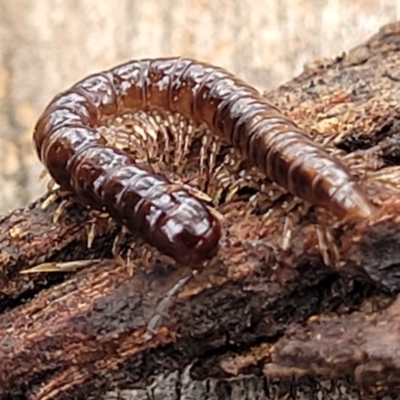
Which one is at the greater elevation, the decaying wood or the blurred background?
the blurred background

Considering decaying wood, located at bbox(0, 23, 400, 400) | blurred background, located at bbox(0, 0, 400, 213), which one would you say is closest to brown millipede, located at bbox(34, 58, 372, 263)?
decaying wood, located at bbox(0, 23, 400, 400)

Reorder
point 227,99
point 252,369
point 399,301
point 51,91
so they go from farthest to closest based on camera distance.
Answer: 1. point 51,91
2. point 227,99
3. point 252,369
4. point 399,301

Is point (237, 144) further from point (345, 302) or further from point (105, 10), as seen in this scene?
point (105, 10)

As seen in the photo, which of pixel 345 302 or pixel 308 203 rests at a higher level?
pixel 308 203

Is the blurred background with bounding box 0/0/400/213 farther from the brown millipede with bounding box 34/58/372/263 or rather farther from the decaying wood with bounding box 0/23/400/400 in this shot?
the decaying wood with bounding box 0/23/400/400

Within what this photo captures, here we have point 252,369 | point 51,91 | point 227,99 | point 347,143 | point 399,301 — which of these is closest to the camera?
point 399,301

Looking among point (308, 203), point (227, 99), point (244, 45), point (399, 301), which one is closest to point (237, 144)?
point (227, 99)

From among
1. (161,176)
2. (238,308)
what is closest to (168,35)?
(161,176)
